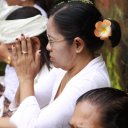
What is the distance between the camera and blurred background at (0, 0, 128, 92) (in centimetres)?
372

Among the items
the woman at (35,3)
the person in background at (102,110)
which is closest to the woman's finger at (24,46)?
the person in background at (102,110)

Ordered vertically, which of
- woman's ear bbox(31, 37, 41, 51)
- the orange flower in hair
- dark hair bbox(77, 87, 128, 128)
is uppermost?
the orange flower in hair

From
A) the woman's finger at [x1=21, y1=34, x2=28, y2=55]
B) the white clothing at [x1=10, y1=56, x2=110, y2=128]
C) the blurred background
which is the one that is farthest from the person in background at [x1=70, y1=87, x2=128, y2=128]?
the blurred background

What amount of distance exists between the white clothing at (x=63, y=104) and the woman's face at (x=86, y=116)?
1.10ft

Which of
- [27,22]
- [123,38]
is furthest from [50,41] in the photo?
[123,38]

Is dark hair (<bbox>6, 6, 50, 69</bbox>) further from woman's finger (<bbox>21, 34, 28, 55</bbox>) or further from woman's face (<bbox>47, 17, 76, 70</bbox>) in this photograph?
woman's face (<bbox>47, 17, 76, 70</bbox>)

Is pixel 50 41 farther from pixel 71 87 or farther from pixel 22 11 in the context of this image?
pixel 22 11

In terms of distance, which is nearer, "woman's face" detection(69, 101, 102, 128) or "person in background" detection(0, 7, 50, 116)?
"woman's face" detection(69, 101, 102, 128)

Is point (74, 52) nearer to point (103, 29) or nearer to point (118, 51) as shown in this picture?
point (103, 29)

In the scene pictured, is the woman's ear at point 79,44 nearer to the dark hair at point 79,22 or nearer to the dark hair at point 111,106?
the dark hair at point 79,22

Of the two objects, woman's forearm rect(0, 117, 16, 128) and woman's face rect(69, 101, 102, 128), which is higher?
woman's face rect(69, 101, 102, 128)

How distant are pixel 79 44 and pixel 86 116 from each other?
2.06 feet

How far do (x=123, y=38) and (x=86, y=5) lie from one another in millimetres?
1283

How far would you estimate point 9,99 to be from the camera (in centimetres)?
337
